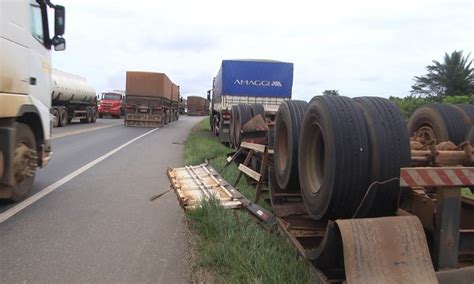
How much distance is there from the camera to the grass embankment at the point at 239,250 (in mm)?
3990

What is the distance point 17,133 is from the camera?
6777 mm

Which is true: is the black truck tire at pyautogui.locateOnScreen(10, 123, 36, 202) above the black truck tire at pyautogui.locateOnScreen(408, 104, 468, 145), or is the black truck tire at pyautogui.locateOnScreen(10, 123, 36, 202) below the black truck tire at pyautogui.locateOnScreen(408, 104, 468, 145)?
below

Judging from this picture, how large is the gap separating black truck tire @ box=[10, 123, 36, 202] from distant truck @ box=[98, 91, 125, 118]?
38.8 metres

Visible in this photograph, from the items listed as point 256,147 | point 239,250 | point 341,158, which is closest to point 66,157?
point 256,147

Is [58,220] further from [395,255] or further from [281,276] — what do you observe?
[395,255]

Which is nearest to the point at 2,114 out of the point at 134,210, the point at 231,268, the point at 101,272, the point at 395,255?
the point at 134,210

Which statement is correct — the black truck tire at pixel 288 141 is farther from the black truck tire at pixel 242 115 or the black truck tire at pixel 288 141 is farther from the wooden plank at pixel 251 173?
the black truck tire at pixel 242 115

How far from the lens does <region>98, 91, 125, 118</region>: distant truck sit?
4522 cm

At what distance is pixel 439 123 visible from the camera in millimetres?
5957

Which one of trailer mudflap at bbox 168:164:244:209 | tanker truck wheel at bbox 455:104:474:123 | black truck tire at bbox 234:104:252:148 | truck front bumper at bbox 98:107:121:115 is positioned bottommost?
truck front bumper at bbox 98:107:121:115

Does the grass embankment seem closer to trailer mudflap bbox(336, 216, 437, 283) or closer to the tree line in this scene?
trailer mudflap bbox(336, 216, 437, 283)

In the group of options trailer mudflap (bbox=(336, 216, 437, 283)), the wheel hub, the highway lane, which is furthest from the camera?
the highway lane

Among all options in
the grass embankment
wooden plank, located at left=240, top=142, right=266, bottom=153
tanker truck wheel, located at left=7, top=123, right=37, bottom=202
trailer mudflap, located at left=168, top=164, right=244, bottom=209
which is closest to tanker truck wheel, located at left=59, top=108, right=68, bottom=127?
trailer mudflap, located at left=168, top=164, right=244, bottom=209

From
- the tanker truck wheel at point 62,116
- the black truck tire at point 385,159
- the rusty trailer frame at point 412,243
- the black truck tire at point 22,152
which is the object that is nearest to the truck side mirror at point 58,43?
the black truck tire at point 22,152
